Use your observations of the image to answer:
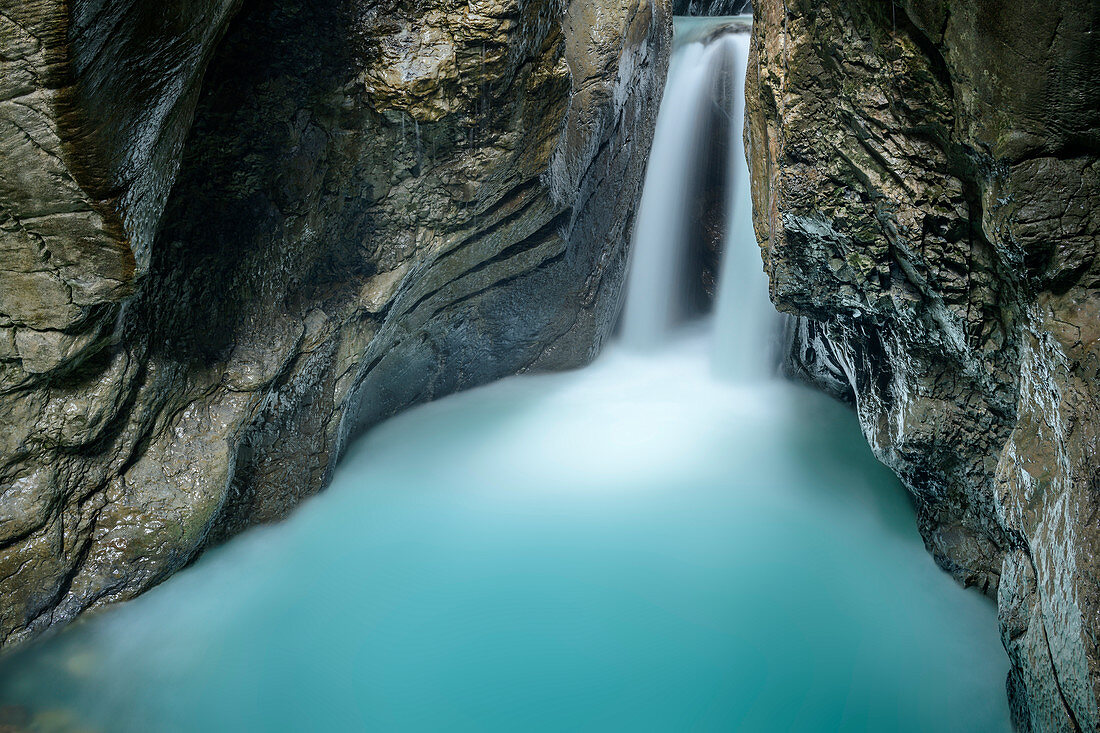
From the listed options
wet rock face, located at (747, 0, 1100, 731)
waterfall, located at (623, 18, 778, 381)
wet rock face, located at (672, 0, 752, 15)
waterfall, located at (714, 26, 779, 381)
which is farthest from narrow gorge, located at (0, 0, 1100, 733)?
wet rock face, located at (672, 0, 752, 15)

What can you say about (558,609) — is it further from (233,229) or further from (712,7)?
(712,7)

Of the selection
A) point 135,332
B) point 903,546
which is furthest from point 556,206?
point 903,546

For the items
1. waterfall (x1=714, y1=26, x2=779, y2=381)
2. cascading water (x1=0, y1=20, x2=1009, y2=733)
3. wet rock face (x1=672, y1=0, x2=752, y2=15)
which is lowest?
cascading water (x1=0, y1=20, x2=1009, y2=733)

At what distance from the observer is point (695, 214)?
8.44 m

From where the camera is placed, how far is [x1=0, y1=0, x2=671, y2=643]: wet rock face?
10.3ft

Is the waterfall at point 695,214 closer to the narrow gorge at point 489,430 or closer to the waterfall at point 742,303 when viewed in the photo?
the waterfall at point 742,303

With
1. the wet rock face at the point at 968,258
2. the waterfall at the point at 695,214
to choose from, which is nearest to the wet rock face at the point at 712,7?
the waterfall at the point at 695,214

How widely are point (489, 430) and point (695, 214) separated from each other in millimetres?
3997

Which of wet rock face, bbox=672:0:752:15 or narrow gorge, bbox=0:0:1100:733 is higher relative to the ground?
wet rock face, bbox=672:0:752:15

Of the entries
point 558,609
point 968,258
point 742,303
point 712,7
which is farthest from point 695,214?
point 712,7

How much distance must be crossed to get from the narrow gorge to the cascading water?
3cm

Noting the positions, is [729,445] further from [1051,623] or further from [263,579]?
[263,579]

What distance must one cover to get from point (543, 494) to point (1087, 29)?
4394 millimetres

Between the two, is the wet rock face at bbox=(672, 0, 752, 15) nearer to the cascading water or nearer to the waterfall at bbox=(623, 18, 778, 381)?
the waterfall at bbox=(623, 18, 778, 381)
